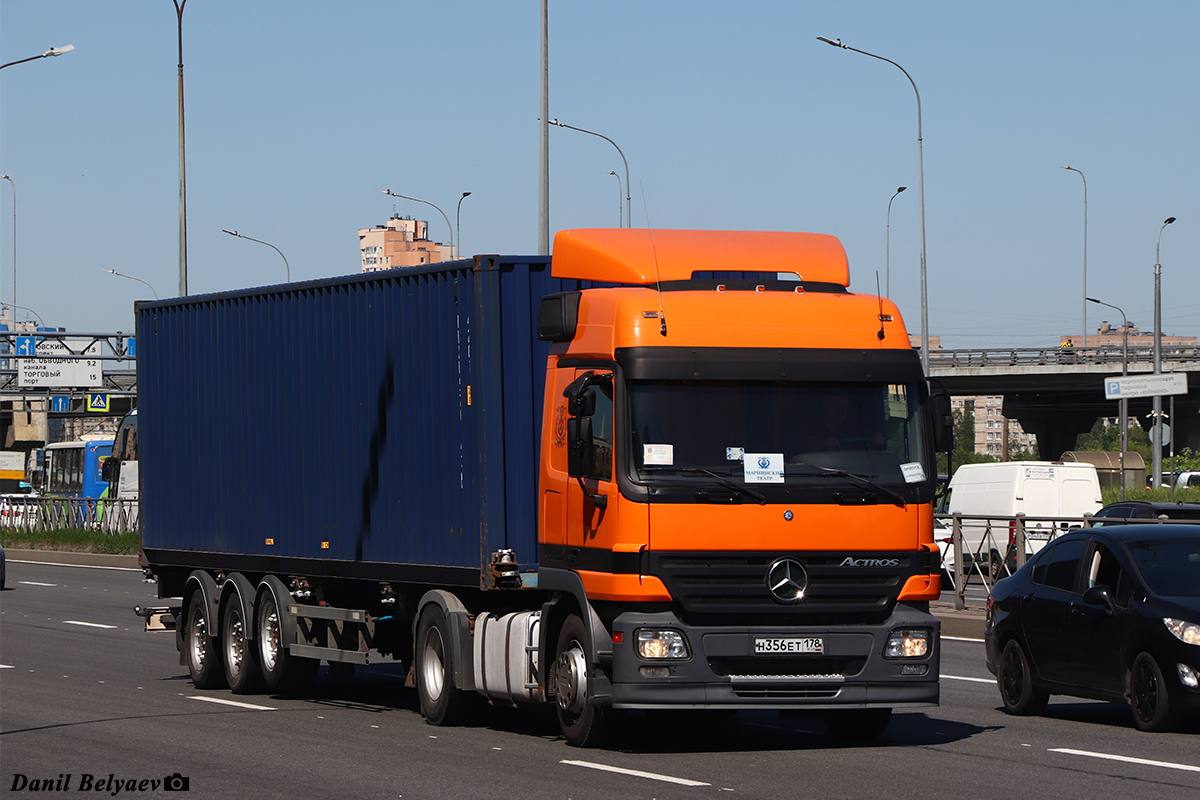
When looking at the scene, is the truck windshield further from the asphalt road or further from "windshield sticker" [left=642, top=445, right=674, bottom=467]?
the asphalt road

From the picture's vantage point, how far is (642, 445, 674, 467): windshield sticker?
1025 centimetres

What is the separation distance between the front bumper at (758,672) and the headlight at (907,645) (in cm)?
4

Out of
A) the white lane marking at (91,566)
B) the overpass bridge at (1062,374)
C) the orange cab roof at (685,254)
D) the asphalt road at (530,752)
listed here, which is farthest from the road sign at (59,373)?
the orange cab roof at (685,254)

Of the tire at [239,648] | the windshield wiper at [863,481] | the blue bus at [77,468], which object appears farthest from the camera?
the blue bus at [77,468]

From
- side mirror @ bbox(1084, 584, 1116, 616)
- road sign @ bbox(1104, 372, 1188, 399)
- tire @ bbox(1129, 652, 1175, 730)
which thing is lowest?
tire @ bbox(1129, 652, 1175, 730)

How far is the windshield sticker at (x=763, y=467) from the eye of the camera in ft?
33.8

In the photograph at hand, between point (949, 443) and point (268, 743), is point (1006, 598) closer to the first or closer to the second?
point (949, 443)

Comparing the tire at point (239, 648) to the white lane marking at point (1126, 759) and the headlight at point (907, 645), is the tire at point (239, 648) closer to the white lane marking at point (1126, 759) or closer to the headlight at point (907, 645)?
the headlight at point (907, 645)

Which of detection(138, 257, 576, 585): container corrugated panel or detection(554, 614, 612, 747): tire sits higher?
detection(138, 257, 576, 585): container corrugated panel

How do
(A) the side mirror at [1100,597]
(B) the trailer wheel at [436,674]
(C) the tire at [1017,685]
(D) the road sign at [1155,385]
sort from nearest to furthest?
(A) the side mirror at [1100,597] < (B) the trailer wheel at [436,674] < (C) the tire at [1017,685] < (D) the road sign at [1155,385]

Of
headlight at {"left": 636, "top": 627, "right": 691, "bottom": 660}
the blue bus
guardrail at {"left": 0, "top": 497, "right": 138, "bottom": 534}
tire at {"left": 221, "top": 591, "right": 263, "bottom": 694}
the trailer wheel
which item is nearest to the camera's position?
headlight at {"left": 636, "top": 627, "right": 691, "bottom": 660}

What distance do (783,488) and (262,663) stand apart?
657 centimetres

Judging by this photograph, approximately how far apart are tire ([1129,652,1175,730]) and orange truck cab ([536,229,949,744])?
5.97 feet

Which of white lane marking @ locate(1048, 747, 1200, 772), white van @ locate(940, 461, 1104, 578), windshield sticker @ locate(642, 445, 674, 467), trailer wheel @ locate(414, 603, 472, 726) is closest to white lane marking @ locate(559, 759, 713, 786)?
windshield sticker @ locate(642, 445, 674, 467)
